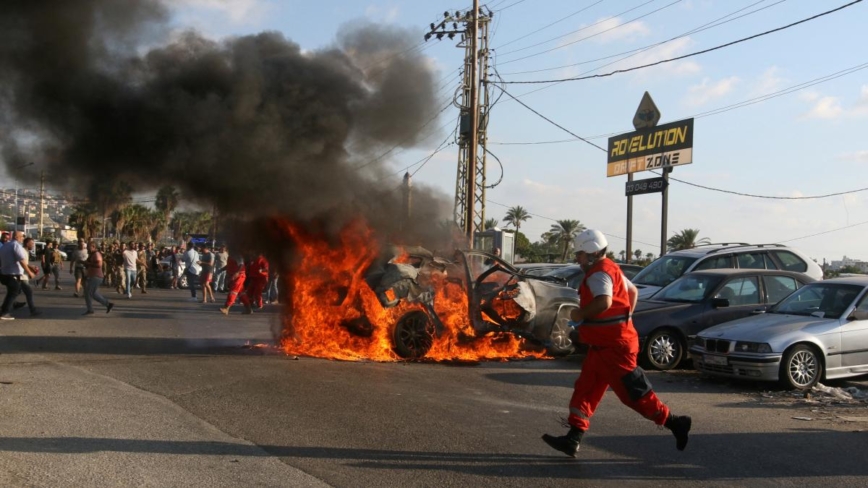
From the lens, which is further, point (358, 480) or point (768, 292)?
point (768, 292)

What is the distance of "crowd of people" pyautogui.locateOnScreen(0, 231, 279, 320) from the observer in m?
14.5

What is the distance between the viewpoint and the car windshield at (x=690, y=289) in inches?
461

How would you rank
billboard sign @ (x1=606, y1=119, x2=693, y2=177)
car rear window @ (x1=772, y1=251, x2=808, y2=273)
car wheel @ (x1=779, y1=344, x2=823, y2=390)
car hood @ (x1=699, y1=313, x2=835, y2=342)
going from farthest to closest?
billboard sign @ (x1=606, y1=119, x2=693, y2=177) → car rear window @ (x1=772, y1=251, x2=808, y2=273) → car hood @ (x1=699, y1=313, x2=835, y2=342) → car wheel @ (x1=779, y1=344, x2=823, y2=390)

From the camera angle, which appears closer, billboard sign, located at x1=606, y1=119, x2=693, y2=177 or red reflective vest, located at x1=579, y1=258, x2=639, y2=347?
red reflective vest, located at x1=579, y1=258, x2=639, y2=347

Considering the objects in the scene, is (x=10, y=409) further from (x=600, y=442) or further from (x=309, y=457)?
(x=600, y=442)

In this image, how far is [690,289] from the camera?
39.5 ft

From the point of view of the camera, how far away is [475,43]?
75.9 feet

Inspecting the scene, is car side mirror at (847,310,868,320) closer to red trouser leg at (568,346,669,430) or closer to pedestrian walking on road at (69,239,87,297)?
red trouser leg at (568,346,669,430)

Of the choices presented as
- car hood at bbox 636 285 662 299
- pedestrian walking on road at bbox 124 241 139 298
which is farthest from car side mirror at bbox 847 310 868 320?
pedestrian walking on road at bbox 124 241 139 298

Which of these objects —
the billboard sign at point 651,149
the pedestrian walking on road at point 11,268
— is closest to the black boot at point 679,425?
the pedestrian walking on road at point 11,268

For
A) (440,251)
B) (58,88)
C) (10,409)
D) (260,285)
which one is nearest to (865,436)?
(440,251)

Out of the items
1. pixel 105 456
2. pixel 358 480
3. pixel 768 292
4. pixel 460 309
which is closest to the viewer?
pixel 358 480

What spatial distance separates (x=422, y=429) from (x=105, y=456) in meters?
2.55

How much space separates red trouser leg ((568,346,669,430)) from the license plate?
170 inches
